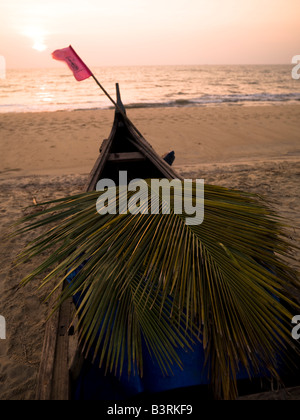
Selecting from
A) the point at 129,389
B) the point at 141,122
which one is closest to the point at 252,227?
the point at 129,389

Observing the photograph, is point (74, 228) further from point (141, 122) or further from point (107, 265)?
point (141, 122)

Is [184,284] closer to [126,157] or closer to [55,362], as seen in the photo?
[55,362]

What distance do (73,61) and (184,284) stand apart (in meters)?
4.28

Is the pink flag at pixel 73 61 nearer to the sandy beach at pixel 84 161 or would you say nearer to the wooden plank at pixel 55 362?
the sandy beach at pixel 84 161

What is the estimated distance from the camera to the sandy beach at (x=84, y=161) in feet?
8.50

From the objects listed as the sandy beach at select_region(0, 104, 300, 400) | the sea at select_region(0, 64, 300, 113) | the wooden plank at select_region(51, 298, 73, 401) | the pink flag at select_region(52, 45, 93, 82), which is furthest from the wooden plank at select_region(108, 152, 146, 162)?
the sea at select_region(0, 64, 300, 113)

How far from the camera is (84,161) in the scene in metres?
8.04

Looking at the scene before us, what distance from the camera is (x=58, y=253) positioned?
4.44 feet

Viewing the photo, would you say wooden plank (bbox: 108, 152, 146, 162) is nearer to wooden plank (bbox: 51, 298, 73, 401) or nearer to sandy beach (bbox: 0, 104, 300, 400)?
sandy beach (bbox: 0, 104, 300, 400)

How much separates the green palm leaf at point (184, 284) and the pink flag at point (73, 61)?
3.49 m

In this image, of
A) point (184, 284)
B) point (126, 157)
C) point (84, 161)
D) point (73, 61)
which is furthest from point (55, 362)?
point (84, 161)

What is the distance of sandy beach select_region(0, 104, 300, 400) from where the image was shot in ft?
8.50

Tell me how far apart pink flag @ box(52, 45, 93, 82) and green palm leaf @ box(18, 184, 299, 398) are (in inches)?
138

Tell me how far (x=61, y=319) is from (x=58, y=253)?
25.6 inches
